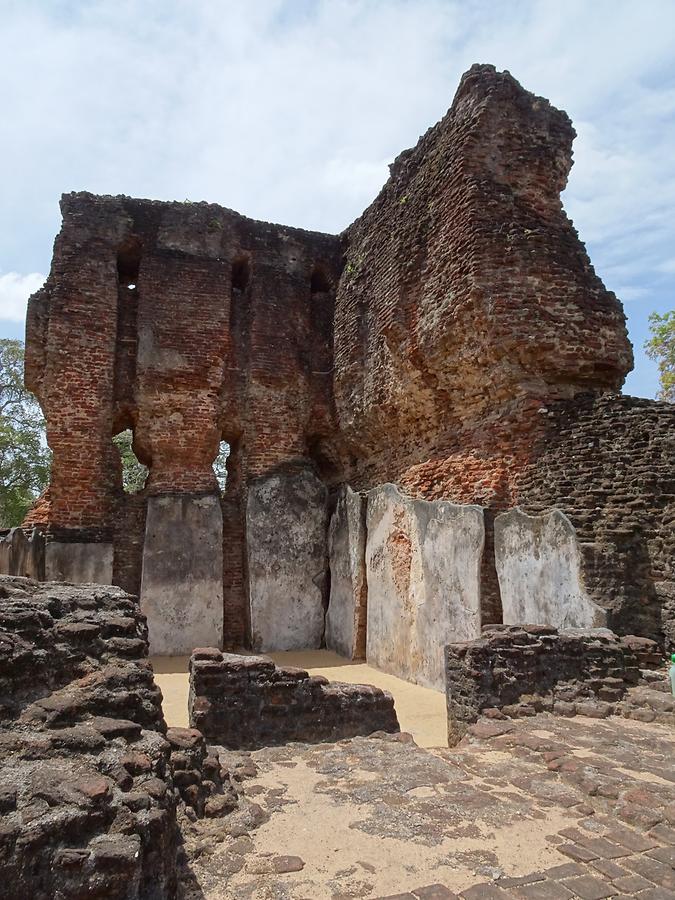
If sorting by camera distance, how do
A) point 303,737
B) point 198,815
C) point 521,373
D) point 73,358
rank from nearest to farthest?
point 198,815, point 303,737, point 521,373, point 73,358

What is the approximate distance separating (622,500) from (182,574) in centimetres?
733

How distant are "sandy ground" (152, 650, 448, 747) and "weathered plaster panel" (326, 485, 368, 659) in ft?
1.01

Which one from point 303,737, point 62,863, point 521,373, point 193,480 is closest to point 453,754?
point 303,737

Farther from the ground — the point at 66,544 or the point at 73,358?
the point at 73,358

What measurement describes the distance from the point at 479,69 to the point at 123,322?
7281mm

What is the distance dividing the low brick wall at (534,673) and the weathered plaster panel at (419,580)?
6.00ft

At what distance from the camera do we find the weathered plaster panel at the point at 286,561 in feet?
37.0

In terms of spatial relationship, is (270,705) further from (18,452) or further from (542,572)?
(18,452)

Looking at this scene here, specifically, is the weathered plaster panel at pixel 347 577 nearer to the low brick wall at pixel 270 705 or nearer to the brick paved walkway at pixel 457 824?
the low brick wall at pixel 270 705

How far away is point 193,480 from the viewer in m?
11.6

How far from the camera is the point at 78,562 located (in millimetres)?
10578

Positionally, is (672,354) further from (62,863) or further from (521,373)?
(62,863)

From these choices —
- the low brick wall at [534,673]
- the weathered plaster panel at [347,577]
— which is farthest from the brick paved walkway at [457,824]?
the weathered plaster panel at [347,577]

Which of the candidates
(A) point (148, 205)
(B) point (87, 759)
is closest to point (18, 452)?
(A) point (148, 205)
